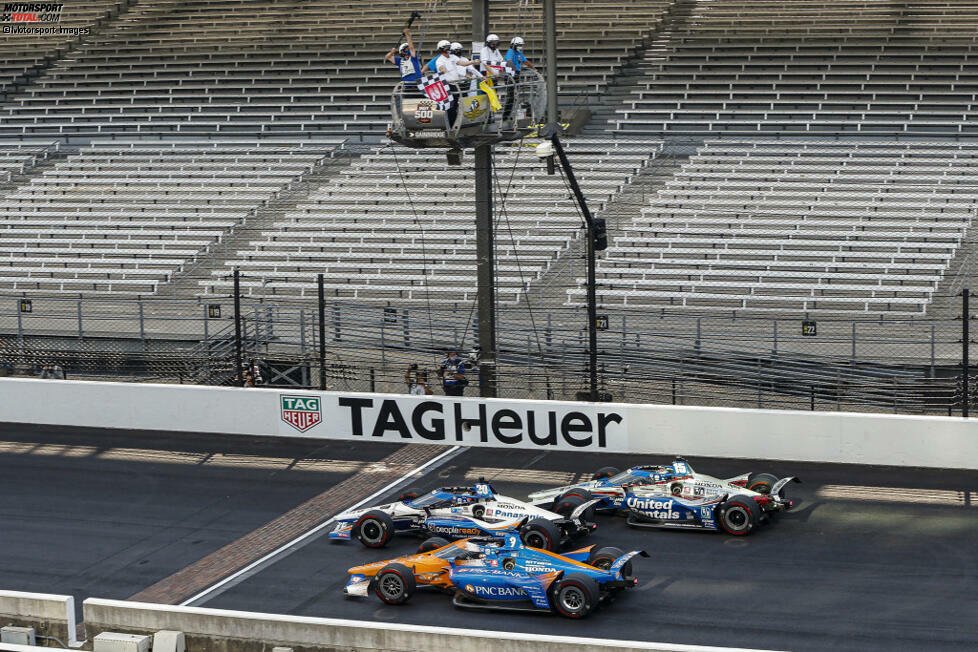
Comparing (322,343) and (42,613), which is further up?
(322,343)

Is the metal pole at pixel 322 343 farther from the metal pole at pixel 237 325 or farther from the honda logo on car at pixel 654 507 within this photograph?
the honda logo on car at pixel 654 507

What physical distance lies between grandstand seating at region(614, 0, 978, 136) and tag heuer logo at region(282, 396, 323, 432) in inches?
618

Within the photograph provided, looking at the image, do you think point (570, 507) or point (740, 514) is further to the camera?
point (570, 507)

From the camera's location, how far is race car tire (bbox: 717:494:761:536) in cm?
1808

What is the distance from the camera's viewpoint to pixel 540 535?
17.3 m

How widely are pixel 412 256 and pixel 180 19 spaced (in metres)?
17.4

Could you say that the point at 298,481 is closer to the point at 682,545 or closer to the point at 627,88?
the point at 682,545

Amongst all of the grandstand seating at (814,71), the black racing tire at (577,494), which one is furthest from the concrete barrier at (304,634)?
the grandstand seating at (814,71)

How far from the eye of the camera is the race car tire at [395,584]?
16.2 meters

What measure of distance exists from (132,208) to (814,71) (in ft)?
56.5

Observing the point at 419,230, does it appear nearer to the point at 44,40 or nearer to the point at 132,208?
the point at 132,208

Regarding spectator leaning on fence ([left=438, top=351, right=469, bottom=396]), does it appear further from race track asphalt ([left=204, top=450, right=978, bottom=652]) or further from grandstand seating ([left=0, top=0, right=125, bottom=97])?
grandstand seating ([left=0, top=0, right=125, bottom=97])

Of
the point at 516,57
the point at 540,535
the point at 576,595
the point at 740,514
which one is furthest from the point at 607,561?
the point at 516,57

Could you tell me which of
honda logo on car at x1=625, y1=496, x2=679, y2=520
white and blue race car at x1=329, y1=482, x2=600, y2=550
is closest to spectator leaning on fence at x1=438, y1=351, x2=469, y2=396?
white and blue race car at x1=329, y1=482, x2=600, y2=550
